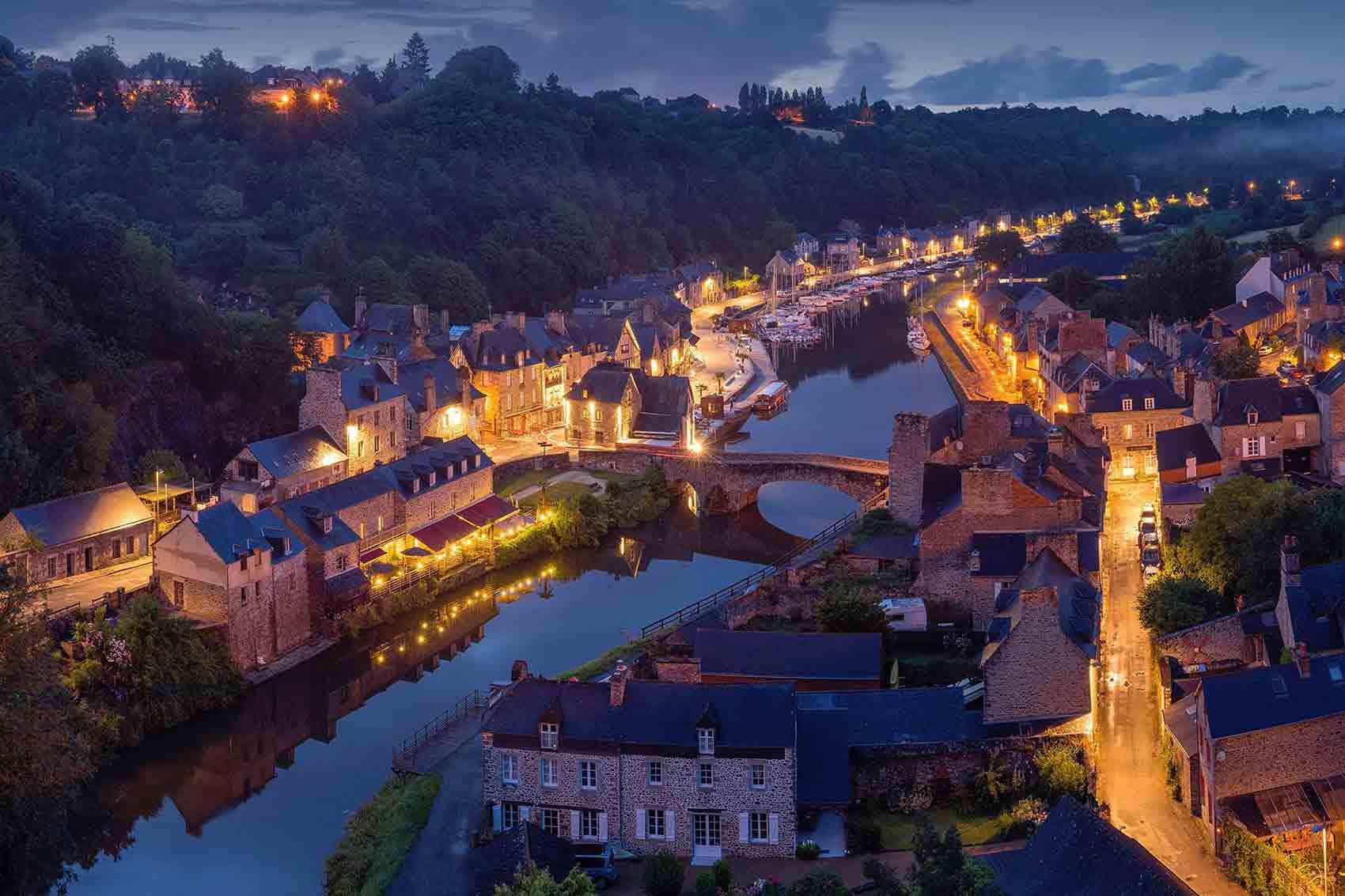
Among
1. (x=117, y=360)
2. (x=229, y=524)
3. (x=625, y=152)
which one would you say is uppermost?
(x=625, y=152)

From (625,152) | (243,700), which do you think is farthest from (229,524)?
(625,152)

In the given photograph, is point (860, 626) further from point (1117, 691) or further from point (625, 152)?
point (625, 152)

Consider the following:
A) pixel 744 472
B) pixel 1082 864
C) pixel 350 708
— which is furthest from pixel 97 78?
pixel 1082 864

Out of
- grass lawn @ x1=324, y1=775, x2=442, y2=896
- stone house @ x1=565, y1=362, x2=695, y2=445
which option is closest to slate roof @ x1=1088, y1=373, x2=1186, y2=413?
stone house @ x1=565, y1=362, x2=695, y2=445

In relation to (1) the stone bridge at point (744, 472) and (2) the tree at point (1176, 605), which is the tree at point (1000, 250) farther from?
(2) the tree at point (1176, 605)

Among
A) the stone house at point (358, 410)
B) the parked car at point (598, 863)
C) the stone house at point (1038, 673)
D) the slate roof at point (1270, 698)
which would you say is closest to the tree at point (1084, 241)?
the stone house at point (358, 410)

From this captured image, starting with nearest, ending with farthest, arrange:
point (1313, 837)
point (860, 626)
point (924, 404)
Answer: point (1313, 837) < point (860, 626) < point (924, 404)
